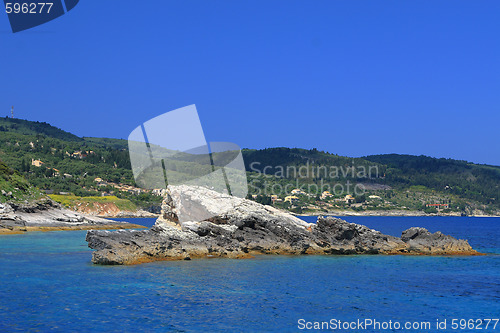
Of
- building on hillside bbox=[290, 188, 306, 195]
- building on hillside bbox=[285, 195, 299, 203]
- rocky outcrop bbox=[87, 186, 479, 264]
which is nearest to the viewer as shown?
rocky outcrop bbox=[87, 186, 479, 264]

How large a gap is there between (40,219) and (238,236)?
40050 mm

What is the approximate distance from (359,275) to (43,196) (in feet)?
177

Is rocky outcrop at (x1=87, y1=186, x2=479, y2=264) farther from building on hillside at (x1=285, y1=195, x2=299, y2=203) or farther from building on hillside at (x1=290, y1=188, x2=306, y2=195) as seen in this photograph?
building on hillside at (x1=290, y1=188, x2=306, y2=195)

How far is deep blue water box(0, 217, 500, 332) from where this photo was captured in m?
15.4

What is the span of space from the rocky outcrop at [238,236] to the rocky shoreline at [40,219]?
25919 millimetres

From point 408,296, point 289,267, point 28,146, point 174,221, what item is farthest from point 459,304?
point 28,146

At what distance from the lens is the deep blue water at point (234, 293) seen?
1543cm

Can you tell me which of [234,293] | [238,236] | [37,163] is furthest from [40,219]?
[37,163]

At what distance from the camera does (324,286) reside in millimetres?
21547

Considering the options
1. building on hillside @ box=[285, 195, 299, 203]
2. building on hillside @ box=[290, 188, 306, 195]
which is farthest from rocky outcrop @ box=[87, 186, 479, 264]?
building on hillside @ box=[290, 188, 306, 195]

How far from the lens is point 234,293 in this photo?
19.6 metres

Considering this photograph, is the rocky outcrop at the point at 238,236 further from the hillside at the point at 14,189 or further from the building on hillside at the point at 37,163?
the building on hillside at the point at 37,163

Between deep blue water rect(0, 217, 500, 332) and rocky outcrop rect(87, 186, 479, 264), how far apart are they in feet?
5.57

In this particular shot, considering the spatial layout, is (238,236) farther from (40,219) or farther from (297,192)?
(297,192)
